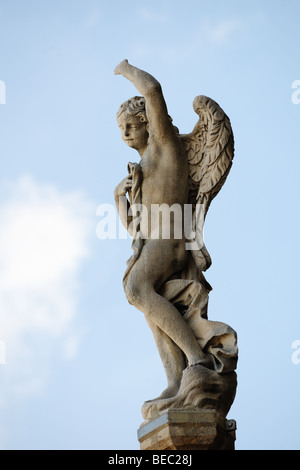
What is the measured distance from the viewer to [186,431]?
7207mm

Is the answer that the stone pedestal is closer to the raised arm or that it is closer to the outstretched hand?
the raised arm

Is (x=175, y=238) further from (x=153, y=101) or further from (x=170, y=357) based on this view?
(x=153, y=101)

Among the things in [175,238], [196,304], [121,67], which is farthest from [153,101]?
[196,304]

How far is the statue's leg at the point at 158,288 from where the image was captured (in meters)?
7.82

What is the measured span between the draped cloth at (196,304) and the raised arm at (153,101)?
398mm

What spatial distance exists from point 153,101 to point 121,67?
0.58m

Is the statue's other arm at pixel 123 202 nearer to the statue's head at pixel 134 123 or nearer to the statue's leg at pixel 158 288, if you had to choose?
the statue's head at pixel 134 123

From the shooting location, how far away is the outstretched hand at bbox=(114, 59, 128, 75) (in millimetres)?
8701

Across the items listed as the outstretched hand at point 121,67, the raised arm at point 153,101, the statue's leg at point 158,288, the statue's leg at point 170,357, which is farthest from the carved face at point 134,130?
the statue's leg at point 170,357

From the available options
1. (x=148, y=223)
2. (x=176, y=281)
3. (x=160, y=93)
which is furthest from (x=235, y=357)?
(x=160, y=93)

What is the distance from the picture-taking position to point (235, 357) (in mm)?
7746

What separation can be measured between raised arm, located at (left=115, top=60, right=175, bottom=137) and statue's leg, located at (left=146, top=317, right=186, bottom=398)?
5.78 feet

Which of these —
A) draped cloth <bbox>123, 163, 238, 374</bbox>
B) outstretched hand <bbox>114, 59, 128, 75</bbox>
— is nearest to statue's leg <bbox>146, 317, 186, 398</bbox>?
draped cloth <bbox>123, 163, 238, 374</bbox>

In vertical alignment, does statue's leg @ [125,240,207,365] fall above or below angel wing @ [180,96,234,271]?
below
